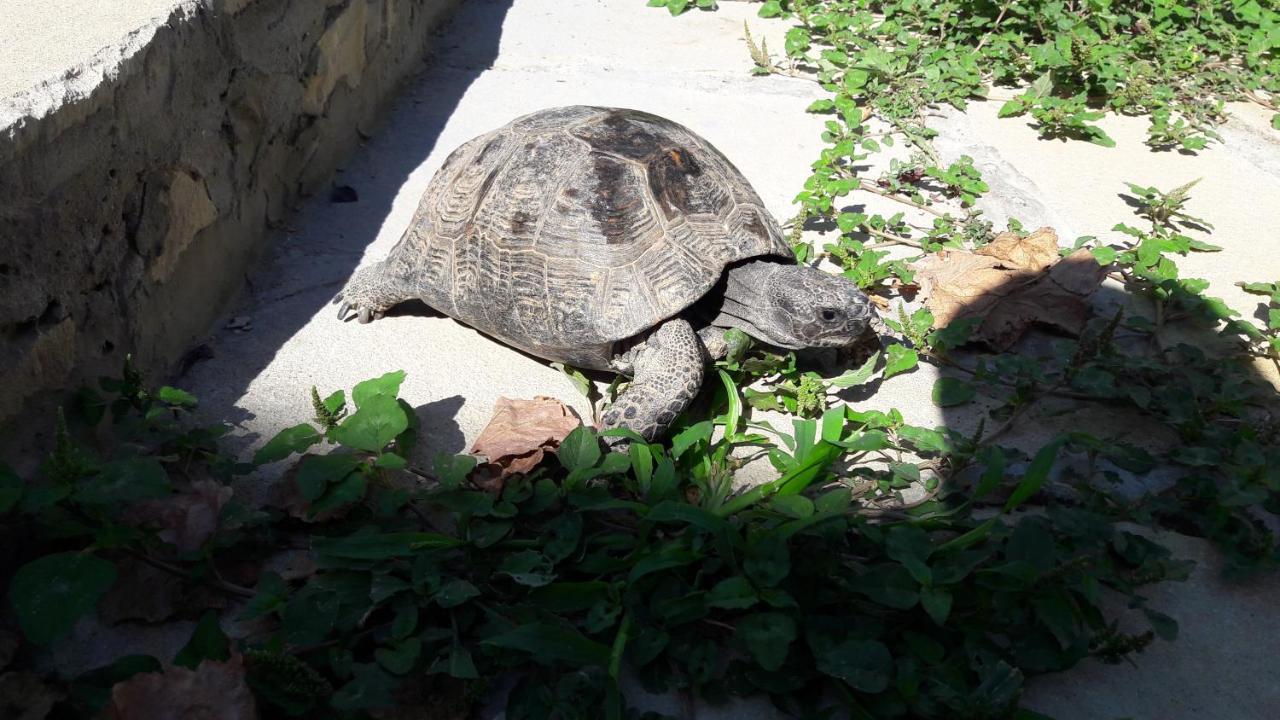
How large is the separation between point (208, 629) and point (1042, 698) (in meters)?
1.77

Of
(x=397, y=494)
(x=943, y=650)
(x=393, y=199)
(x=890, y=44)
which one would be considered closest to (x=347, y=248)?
(x=393, y=199)

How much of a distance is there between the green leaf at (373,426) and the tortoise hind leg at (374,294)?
2.43 ft

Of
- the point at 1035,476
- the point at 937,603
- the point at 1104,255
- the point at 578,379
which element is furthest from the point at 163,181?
the point at 1104,255

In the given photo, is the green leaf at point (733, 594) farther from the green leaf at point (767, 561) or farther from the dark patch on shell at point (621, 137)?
the dark patch on shell at point (621, 137)

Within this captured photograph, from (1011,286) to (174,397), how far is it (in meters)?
2.72

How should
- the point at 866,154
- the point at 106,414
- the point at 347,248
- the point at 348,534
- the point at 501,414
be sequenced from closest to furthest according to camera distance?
1. the point at 348,534
2. the point at 106,414
3. the point at 501,414
4. the point at 347,248
5. the point at 866,154

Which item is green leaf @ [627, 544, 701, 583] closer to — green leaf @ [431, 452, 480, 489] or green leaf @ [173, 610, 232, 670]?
green leaf @ [431, 452, 480, 489]

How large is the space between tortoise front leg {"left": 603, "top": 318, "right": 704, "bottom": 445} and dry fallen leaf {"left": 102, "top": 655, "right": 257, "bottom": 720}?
1.22m

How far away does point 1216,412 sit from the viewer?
284 cm

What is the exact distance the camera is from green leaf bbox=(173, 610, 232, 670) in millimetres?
1977

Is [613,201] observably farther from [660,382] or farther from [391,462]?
[391,462]

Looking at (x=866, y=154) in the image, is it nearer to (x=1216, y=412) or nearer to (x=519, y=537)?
(x=1216, y=412)

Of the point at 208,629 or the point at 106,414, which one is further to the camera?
the point at 106,414

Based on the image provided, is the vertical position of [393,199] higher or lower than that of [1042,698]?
higher
